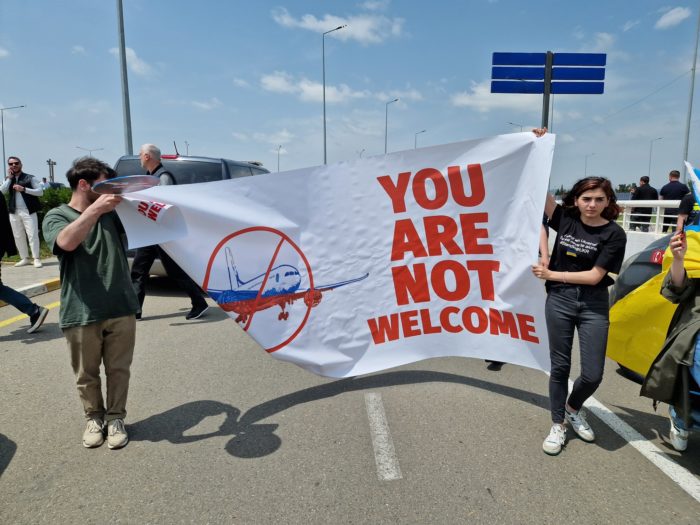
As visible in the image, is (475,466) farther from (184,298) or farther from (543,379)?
(184,298)

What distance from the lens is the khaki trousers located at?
9.78ft

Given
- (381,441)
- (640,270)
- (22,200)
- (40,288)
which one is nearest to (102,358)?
(381,441)

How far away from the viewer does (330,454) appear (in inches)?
115

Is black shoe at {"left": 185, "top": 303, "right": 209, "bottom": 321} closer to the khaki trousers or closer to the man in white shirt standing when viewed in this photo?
the khaki trousers

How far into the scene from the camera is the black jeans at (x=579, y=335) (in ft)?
9.62

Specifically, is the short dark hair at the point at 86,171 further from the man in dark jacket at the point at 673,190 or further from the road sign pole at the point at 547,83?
the man in dark jacket at the point at 673,190

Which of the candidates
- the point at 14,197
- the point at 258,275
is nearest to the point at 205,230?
the point at 258,275

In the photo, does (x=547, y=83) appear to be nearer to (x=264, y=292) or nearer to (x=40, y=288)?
(x=264, y=292)

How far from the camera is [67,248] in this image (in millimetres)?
2781

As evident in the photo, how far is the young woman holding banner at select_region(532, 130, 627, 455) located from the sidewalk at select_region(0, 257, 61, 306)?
24.9 feet

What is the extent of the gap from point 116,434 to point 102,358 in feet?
1.71

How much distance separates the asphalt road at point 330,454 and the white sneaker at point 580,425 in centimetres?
6

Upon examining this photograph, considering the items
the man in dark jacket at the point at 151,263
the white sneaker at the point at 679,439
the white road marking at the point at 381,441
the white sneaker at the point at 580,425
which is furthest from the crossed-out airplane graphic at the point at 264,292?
the man in dark jacket at the point at 151,263

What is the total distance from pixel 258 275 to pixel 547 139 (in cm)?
222
